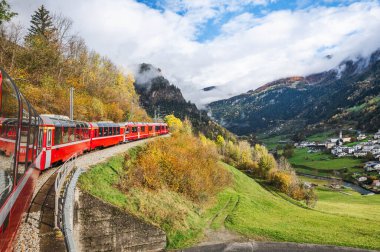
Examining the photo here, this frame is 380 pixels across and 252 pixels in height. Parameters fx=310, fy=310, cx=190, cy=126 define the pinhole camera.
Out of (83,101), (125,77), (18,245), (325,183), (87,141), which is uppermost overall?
(125,77)

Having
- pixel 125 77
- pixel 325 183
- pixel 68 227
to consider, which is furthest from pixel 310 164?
pixel 68 227

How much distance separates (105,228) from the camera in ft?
62.7

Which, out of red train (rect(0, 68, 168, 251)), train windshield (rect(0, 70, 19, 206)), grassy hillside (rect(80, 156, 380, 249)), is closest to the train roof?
red train (rect(0, 68, 168, 251))

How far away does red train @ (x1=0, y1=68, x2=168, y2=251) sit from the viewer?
18.7 feet

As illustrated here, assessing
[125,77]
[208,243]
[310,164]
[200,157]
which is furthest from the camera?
[310,164]

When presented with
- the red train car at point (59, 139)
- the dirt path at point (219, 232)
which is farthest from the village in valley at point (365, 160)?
the red train car at point (59, 139)

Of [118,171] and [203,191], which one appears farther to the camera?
[203,191]

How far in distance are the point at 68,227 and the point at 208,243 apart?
15.7 metres

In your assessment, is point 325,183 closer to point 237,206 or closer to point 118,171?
point 237,206

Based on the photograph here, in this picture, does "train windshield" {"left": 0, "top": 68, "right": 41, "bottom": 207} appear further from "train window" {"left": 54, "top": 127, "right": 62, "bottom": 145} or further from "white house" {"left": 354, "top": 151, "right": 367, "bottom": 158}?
"white house" {"left": 354, "top": 151, "right": 367, "bottom": 158}

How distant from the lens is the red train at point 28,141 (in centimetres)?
571

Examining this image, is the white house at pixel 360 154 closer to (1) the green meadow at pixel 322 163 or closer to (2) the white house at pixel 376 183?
(1) the green meadow at pixel 322 163

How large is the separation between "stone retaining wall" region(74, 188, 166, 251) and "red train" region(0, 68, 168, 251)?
138 inches

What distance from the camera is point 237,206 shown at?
3572cm
